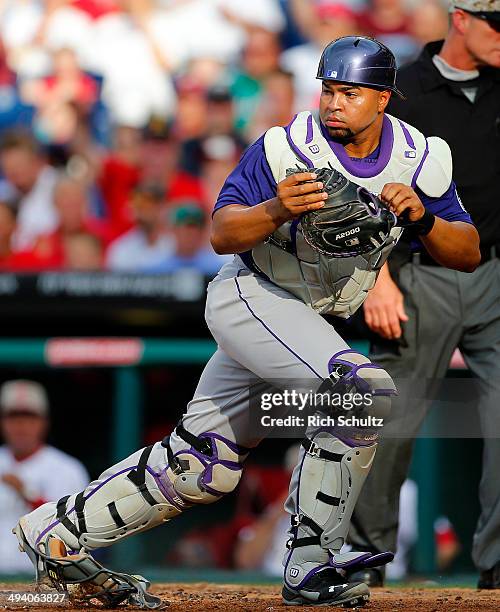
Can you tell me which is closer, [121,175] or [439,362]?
[439,362]

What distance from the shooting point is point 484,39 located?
3992mm

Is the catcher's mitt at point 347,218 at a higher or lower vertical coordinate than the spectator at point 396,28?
lower

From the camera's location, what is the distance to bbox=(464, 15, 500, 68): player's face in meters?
3.99

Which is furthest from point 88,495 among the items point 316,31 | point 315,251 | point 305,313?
point 316,31

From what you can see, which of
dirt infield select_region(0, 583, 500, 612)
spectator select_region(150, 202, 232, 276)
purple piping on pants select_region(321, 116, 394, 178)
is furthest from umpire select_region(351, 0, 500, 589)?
spectator select_region(150, 202, 232, 276)

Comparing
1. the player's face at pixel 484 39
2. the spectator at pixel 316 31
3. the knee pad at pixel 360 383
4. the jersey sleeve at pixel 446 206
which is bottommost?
the knee pad at pixel 360 383

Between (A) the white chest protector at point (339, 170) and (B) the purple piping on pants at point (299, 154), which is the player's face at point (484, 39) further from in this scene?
(B) the purple piping on pants at point (299, 154)

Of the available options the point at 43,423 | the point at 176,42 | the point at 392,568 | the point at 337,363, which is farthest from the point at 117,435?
the point at 337,363

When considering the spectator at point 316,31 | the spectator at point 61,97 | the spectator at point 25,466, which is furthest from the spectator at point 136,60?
the spectator at point 25,466

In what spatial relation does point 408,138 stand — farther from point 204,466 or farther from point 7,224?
point 7,224

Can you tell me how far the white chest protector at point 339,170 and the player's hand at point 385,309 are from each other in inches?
21.9

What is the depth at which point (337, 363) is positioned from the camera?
3.04 m

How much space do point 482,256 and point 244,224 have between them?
134cm

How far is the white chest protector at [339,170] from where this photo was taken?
310 cm
